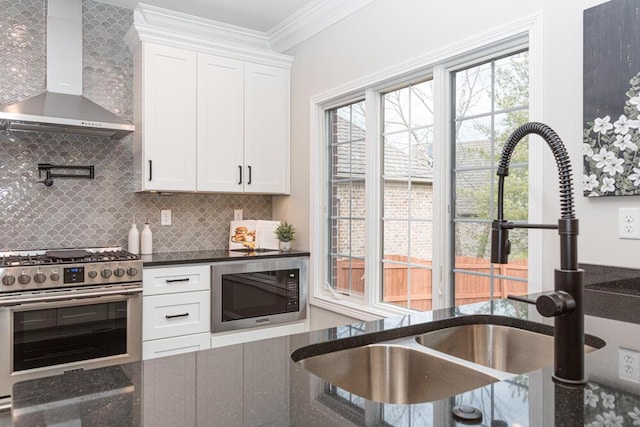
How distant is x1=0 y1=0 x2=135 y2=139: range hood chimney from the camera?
9.41 feet

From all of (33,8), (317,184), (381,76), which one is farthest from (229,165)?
(33,8)

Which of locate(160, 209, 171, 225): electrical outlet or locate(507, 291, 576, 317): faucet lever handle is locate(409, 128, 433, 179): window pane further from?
locate(160, 209, 171, 225): electrical outlet

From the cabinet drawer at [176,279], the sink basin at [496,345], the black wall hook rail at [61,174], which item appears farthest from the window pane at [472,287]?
the black wall hook rail at [61,174]

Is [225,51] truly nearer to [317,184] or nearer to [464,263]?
[317,184]

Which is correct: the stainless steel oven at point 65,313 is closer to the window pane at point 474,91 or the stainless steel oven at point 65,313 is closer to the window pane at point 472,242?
the window pane at point 472,242

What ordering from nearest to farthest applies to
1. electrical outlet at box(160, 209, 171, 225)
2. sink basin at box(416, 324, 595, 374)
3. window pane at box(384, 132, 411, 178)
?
sink basin at box(416, 324, 595, 374) < window pane at box(384, 132, 411, 178) < electrical outlet at box(160, 209, 171, 225)

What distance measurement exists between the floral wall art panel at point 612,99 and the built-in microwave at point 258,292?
2179 millimetres

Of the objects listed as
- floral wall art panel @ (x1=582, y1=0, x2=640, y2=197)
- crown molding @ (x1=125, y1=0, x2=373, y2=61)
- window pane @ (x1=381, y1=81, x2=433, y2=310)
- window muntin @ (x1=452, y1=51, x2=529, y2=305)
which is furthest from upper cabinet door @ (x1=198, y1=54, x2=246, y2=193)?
floral wall art panel @ (x1=582, y1=0, x2=640, y2=197)

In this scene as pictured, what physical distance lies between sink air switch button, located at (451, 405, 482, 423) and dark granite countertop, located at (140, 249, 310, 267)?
2.57 meters

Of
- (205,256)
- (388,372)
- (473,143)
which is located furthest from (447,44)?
(205,256)

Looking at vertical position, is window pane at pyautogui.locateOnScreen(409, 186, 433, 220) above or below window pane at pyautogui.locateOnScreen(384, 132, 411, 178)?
below

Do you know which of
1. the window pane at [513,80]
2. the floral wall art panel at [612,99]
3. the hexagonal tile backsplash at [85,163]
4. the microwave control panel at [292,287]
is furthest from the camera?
the microwave control panel at [292,287]

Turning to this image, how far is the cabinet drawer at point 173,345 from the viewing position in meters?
2.94

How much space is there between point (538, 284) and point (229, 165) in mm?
2361
